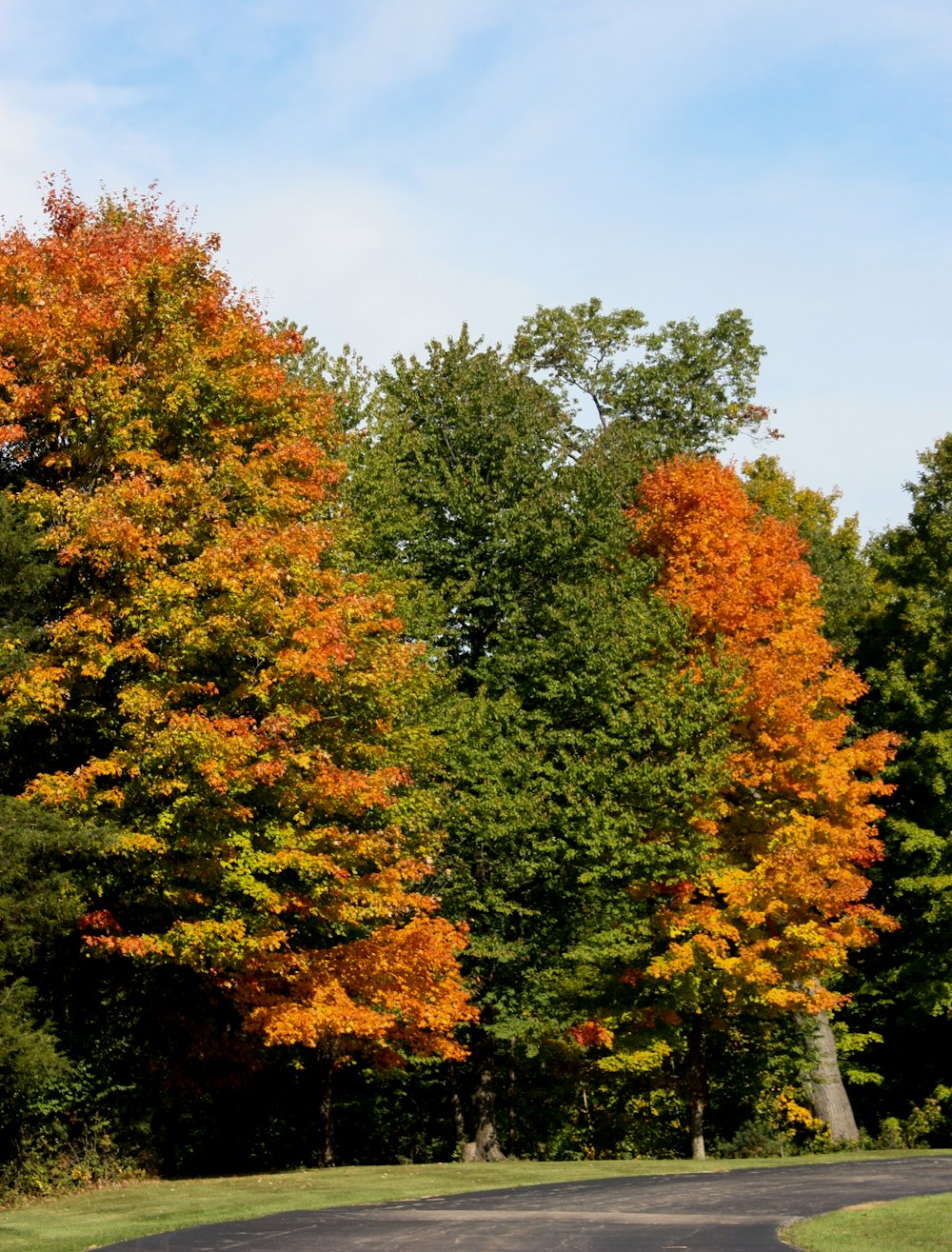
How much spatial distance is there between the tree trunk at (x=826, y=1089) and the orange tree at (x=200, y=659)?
1127cm

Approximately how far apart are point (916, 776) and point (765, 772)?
7204 mm

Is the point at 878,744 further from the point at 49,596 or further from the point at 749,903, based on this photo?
the point at 49,596

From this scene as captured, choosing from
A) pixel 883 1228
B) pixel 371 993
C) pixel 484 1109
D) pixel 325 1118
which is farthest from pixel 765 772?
pixel 883 1228

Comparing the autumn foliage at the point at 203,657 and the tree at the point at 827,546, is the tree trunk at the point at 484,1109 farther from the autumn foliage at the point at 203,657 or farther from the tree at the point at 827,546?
the tree at the point at 827,546

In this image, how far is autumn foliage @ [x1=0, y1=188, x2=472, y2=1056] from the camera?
80.3 ft

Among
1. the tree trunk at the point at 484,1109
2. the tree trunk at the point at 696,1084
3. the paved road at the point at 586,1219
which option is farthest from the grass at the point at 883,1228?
the tree trunk at the point at 484,1109

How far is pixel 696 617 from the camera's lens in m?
38.2

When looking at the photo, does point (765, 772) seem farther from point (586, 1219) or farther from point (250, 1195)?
point (586, 1219)

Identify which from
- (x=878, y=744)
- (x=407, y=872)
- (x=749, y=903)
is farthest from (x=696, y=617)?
(x=407, y=872)

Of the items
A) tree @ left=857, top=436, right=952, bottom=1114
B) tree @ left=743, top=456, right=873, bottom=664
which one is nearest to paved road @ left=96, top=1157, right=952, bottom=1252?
tree @ left=857, top=436, right=952, bottom=1114

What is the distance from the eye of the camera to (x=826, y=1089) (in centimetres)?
3650

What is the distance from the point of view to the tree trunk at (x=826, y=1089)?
35.8 meters

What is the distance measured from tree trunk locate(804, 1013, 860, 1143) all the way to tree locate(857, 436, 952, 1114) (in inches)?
111

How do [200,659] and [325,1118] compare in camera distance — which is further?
[325,1118]
